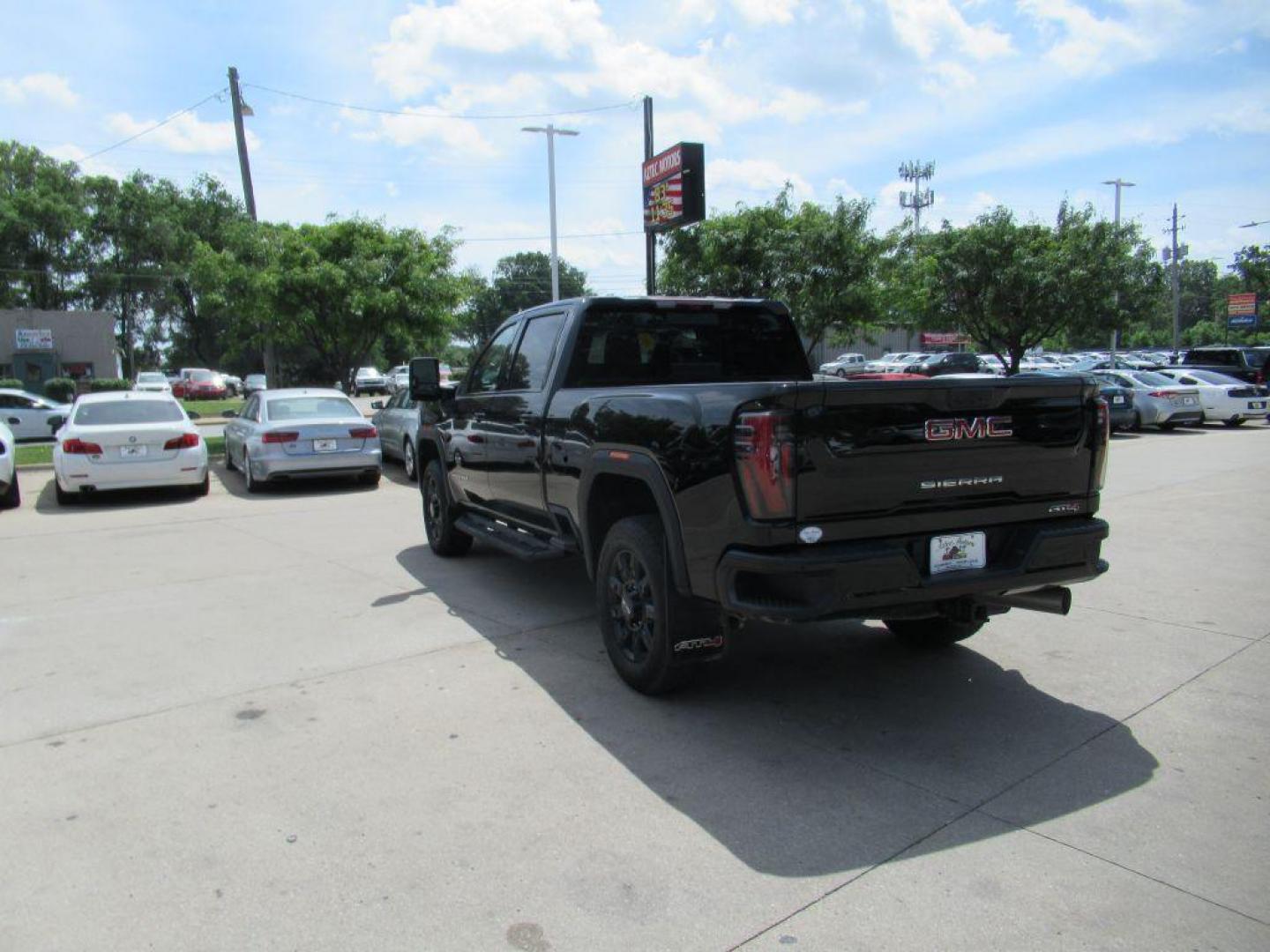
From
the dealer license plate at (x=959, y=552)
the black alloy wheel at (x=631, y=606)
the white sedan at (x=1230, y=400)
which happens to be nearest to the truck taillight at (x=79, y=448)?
the black alloy wheel at (x=631, y=606)

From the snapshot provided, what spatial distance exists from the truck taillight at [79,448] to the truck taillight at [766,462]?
9.88 metres

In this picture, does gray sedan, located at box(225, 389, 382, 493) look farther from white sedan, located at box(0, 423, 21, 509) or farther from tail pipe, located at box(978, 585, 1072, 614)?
tail pipe, located at box(978, 585, 1072, 614)

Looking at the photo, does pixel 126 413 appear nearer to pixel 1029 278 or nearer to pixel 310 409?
pixel 310 409

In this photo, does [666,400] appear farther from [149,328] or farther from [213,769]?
[149,328]

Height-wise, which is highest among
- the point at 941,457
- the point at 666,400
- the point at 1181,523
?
the point at 666,400

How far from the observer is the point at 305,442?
39.4ft

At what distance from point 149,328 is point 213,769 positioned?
68040mm

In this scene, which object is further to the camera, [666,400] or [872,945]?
[666,400]

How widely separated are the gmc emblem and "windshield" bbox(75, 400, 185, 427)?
1057 cm

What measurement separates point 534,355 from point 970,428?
10.4 feet

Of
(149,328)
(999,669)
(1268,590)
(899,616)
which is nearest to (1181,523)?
(1268,590)

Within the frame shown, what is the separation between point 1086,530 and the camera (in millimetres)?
4180

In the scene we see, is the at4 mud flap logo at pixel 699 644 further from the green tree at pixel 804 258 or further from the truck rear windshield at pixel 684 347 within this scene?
the green tree at pixel 804 258

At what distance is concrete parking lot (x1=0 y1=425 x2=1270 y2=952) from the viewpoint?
277 centimetres
